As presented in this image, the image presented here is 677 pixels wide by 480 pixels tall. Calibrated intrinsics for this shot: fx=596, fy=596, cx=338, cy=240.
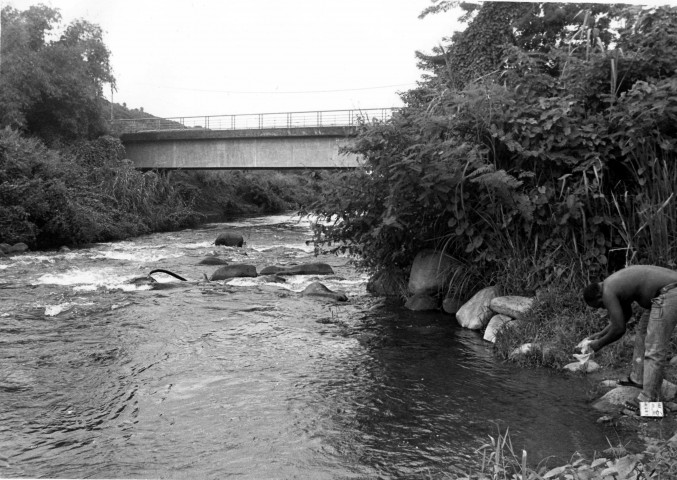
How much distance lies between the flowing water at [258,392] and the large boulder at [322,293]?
0.21 metres

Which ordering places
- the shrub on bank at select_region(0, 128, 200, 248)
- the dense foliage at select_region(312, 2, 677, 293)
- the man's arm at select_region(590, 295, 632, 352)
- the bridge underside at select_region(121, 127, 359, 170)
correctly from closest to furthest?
the man's arm at select_region(590, 295, 632, 352)
the dense foliage at select_region(312, 2, 677, 293)
the shrub on bank at select_region(0, 128, 200, 248)
the bridge underside at select_region(121, 127, 359, 170)

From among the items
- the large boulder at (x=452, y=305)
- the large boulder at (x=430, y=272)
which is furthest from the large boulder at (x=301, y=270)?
the large boulder at (x=452, y=305)

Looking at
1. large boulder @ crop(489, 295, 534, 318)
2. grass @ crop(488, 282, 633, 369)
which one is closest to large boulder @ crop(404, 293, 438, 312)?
large boulder @ crop(489, 295, 534, 318)

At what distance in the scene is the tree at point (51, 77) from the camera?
24.4 metres

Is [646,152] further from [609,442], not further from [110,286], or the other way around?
[110,286]

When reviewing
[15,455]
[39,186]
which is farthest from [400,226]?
[39,186]

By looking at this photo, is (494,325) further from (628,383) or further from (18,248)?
(18,248)

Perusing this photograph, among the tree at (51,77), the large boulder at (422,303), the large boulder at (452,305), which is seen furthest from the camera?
the tree at (51,77)

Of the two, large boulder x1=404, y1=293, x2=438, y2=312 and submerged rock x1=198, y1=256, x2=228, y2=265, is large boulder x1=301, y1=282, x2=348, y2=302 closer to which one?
large boulder x1=404, y1=293, x2=438, y2=312

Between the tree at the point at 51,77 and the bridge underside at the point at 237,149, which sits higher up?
the tree at the point at 51,77

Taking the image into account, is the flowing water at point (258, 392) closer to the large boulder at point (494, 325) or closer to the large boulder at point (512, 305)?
Result: the large boulder at point (494, 325)

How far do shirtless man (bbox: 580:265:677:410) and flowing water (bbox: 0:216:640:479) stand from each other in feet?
2.18

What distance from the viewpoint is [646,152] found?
746 centimetres

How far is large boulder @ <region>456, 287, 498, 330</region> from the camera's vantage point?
8703mm
